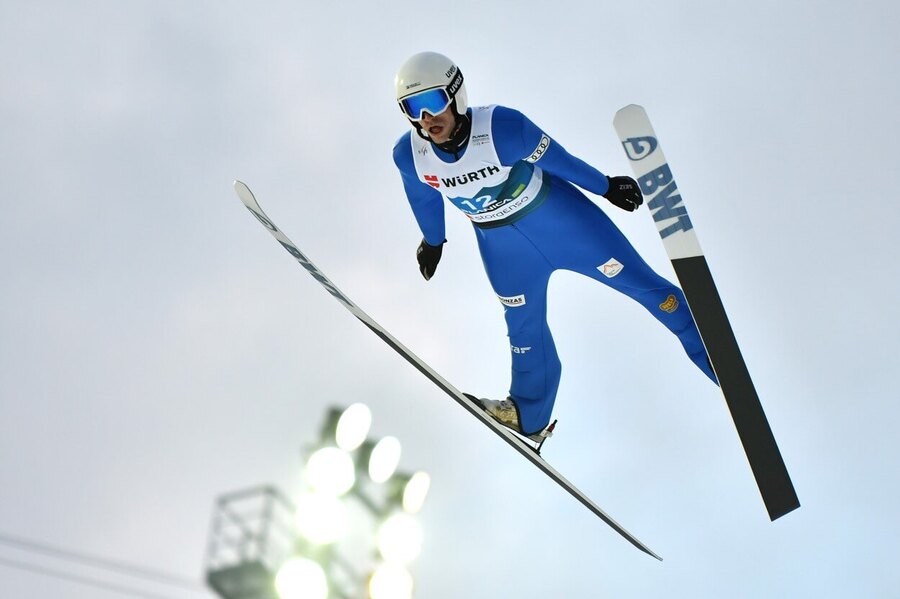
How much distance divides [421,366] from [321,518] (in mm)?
991

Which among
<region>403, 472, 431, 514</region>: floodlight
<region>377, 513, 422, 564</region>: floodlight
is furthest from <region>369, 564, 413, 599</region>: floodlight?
<region>403, 472, 431, 514</region>: floodlight

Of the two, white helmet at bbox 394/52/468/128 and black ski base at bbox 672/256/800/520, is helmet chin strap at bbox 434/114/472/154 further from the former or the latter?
black ski base at bbox 672/256/800/520

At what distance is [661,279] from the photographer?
5.87m

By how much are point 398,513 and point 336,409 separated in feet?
2.36

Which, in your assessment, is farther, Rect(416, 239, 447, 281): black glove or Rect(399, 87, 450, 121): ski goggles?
Rect(416, 239, 447, 281): black glove

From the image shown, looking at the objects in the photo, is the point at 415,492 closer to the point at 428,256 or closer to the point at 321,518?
the point at 321,518

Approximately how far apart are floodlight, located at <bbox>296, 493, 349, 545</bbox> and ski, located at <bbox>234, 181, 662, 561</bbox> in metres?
0.88

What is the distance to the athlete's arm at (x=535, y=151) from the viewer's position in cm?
547

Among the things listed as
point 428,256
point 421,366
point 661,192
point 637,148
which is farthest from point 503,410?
Answer: point 637,148

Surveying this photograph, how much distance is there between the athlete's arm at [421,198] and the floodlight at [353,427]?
42.3 inches

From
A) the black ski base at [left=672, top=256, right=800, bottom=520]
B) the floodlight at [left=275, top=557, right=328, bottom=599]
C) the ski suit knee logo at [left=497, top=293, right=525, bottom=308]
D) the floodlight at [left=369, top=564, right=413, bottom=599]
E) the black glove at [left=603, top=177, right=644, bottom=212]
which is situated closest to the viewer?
the floodlight at [left=275, top=557, right=328, bottom=599]

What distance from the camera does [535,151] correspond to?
5492mm

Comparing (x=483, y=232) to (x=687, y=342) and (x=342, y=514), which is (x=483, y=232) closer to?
(x=687, y=342)

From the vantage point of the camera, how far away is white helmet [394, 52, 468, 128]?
5.29 meters
